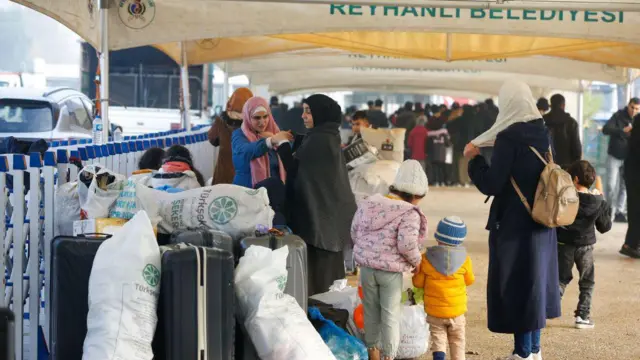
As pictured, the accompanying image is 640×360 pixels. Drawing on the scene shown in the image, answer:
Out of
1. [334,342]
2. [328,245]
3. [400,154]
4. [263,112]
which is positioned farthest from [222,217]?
[400,154]

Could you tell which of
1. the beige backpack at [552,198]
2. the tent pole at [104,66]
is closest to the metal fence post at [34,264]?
the beige backpack at [552,198]

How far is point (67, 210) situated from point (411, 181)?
6.22ft

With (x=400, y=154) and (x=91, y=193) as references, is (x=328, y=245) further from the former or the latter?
(x=400, y=154)

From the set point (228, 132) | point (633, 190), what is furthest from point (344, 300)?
point (633, 190)

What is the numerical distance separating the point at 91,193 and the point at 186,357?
1.20 m

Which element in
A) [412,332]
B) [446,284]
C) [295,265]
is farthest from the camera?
[412,332]

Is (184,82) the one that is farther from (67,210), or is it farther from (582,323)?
(67,210)

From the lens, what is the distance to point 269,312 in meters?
4.99

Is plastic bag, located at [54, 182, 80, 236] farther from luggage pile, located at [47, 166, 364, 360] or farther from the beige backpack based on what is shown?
the beige backpack

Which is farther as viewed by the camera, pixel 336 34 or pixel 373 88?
pixel 373 88

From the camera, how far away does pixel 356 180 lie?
9820 millimetres

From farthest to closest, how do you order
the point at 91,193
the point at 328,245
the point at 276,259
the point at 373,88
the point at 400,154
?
the point at 373,88 → the point at 400,154 → the point at 328,245 → the point at 91,193 → the point at 276,259

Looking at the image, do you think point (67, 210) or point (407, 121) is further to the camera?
point (407, 121)

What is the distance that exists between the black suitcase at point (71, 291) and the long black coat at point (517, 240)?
256cm
